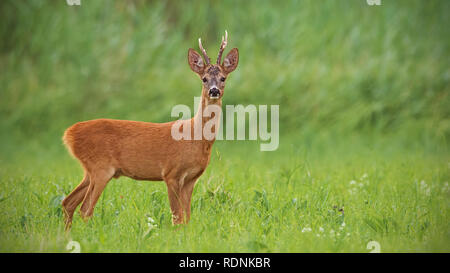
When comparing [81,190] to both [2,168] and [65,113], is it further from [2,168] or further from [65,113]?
[65,113]

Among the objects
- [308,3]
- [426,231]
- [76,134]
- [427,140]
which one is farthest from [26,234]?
[308,3]

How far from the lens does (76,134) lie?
6227 millimetres

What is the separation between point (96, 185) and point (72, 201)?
39 cm

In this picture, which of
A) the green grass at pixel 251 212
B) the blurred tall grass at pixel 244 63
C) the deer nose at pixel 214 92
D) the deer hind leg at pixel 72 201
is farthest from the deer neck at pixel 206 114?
the blurred tall grass at pixel 244 63

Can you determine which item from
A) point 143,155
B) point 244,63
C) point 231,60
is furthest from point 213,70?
point 244,63

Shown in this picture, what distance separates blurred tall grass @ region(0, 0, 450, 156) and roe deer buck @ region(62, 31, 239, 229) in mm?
4765

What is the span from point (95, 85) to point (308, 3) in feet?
14.5

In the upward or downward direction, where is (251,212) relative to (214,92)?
downward

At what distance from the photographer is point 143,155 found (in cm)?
615

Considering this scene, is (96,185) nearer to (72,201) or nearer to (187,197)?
(72,201)

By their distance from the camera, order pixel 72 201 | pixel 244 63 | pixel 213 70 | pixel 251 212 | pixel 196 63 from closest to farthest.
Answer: pixel 213 70 < pixel 72 201 < pixel 196 63 < pixel 251 212 < pixel 244 63

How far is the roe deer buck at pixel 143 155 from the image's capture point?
20.0 feet
